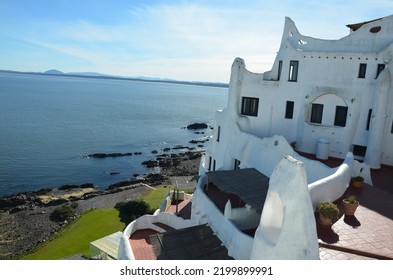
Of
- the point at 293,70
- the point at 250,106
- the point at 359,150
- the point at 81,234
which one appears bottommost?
the point at 81,234

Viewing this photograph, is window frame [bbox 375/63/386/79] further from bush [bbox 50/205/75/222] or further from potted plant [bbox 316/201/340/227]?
bush [bbox 50/205/75/222]

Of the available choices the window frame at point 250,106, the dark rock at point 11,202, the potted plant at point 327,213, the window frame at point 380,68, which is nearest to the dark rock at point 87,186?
the dark rock at point 11,202

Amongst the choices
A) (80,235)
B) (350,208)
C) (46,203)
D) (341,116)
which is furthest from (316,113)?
(46,203)

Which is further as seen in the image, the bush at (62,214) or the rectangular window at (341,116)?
the bush at (62,214)

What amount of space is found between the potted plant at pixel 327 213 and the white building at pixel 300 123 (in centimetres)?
100

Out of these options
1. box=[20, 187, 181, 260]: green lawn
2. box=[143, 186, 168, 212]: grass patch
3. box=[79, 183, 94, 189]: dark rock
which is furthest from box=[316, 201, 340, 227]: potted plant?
box=[79, 183, 94, 189]: dark rock

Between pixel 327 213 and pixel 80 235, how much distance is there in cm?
2751

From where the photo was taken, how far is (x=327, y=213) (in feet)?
40.4

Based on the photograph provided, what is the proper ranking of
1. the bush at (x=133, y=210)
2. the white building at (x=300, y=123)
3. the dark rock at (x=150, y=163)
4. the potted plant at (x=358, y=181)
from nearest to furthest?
the white building at (x=300, y=123)
the potted plant at (x=358, y=181)
the bush at (x=133, y=210)
the dark rock at (x=150, y=163)

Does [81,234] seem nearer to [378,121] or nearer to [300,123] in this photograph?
[300,123]

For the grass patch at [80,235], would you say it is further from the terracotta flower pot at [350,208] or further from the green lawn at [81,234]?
the terracotta flower pot at [350,208]

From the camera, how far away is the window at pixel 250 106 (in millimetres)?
27609

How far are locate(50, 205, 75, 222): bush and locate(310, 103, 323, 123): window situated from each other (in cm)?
3073
